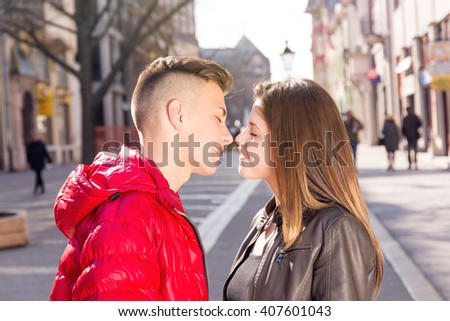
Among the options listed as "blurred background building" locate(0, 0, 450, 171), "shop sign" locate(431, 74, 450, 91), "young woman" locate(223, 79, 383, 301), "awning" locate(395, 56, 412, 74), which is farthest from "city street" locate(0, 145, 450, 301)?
"awning" locate(395, 56, 412, 74)

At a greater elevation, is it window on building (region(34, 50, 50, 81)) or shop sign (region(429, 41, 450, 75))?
window on building (region(34, 50, 50, 81))

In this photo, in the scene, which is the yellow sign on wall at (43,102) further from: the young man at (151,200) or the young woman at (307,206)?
the young man at (151,200)

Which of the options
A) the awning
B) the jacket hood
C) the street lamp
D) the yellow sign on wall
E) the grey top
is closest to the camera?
the jacket hood

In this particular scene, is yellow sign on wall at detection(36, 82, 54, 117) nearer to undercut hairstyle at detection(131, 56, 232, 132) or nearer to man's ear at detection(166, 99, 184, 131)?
undercut hairstyle at detection(131, 56, 232, 132)

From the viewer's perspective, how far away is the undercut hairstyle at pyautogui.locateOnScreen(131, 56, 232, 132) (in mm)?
2439

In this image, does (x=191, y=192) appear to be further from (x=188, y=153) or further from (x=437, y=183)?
(x=188, y=153)

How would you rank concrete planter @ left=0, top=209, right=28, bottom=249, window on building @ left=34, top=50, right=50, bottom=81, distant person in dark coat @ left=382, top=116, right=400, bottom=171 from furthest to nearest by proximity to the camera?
window on building @ left=34, top=50, right=50, bottom=81
distant person in dark coat @ left=382, top=116, right=400, bottom=171
concrete planter @ left=0, top=209, right=28, bottom=249

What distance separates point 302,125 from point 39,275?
6389 millimetres

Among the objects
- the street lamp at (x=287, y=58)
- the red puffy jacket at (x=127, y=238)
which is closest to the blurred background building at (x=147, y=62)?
the street lamp at (x=287, y=58)

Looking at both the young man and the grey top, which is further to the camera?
the grey top

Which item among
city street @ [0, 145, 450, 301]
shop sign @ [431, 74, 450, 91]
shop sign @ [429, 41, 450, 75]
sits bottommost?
city street @ [0, 145, 450, 301]

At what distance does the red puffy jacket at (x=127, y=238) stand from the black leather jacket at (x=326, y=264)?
325 millimetres

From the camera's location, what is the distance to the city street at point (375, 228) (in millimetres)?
7551
